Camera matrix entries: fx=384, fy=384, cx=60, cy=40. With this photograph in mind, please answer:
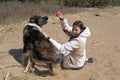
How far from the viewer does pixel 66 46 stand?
291 inches

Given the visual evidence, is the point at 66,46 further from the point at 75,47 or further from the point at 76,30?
the point at 76,30

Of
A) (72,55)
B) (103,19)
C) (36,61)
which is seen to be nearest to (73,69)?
(72,55)

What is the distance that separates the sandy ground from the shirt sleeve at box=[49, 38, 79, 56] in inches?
21.8

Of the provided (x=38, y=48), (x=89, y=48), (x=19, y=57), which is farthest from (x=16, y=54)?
(x=89, y=48)

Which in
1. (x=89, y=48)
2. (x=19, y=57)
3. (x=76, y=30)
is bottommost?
(x=89, y=48)

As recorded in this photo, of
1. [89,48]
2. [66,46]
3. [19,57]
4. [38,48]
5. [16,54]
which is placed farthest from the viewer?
[89,48]

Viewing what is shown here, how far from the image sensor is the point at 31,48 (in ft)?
24.9

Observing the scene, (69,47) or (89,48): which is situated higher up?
(69,47)

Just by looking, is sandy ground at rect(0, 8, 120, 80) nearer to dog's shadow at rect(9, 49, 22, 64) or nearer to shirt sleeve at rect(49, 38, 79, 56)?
dog's shadow at rect(9, 49, 22, 64)

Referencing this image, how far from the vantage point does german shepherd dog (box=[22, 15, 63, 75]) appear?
24.7 ft

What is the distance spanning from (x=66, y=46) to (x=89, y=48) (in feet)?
6.45

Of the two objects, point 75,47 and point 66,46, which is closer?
point 66,46

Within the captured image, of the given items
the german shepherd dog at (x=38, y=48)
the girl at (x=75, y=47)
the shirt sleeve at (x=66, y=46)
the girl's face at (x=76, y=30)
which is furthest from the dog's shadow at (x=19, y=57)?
the girl's face at (x=76, y=30)

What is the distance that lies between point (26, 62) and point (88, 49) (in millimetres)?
1900
